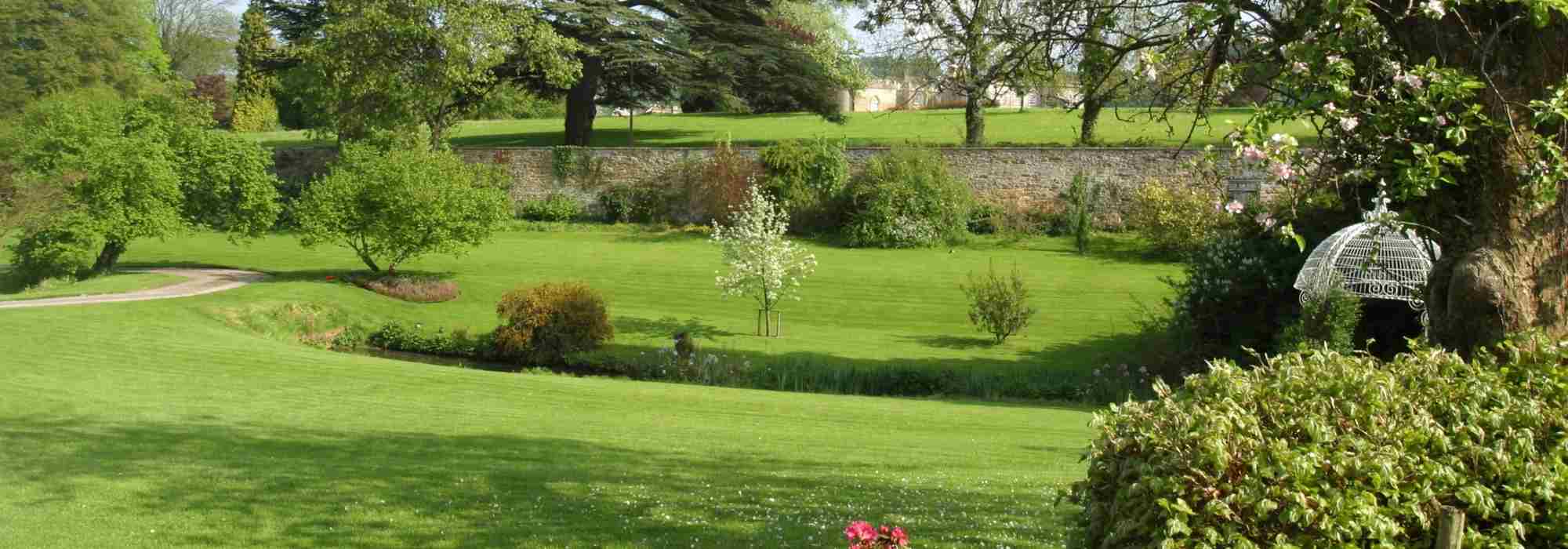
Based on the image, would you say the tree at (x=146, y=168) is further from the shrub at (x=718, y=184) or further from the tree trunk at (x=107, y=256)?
the shrub at (x=718, y=184)

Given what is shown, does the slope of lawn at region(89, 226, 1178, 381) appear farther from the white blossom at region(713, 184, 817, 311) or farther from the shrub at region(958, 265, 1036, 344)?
the white blossom at region(713, 184, 817, 311)

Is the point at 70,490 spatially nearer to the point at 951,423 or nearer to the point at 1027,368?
the point at 951,423

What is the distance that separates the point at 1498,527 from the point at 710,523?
4.18 metres

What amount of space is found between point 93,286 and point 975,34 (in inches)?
865

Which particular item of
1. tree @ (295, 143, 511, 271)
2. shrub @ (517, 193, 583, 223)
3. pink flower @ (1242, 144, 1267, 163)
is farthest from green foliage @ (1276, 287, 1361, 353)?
shrub @ (517, 193, 583, 223)

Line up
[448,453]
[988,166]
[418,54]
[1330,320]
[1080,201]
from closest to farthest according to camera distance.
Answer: [448,453]
[1330,320]
[1080,201]
[988,166]
[418,54]

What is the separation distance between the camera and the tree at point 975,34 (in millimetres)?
8484

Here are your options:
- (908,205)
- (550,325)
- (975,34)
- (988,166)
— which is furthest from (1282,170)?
(988,166)

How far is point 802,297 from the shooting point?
27000 millimetres

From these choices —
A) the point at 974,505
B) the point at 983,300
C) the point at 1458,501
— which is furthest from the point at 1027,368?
the point at 1458,501

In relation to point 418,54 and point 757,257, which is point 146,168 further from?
point 757,257

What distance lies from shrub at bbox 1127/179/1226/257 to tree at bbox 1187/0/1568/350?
924 inches

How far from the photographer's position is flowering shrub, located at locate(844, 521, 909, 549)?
3.86 metres

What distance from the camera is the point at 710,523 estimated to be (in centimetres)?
695
